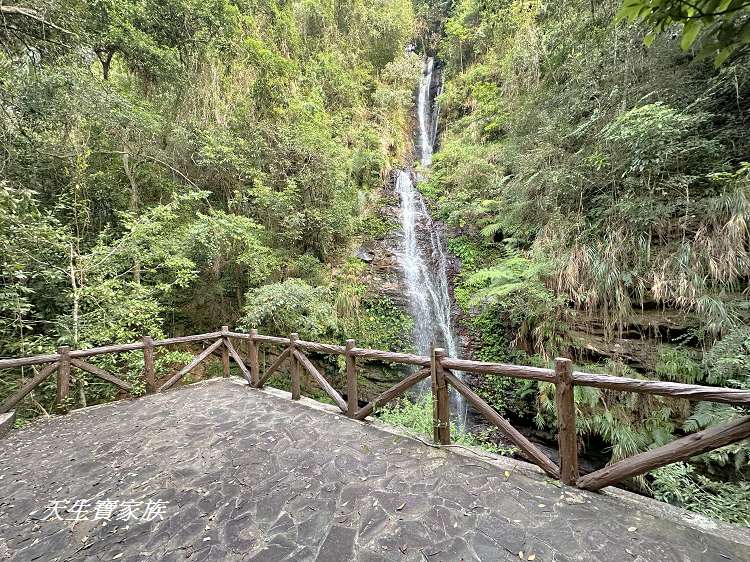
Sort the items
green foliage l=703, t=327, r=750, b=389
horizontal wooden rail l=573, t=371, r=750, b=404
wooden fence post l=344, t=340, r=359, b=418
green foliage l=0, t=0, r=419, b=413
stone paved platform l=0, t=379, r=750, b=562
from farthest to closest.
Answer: green foliage l=0, t=0, r=419, b=413
wooden fence post l=344, t=340, r=359, b=418
green foliage l=703, t=327, r=750, b=389
stone paved platform l=0, t=379, r=750, b=562
horizontal wooden rail l=573, t=371, r=750, b=404

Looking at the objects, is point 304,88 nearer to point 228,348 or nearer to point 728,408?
point 228,348

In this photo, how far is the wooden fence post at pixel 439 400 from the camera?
10.3 feet

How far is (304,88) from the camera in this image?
975cm

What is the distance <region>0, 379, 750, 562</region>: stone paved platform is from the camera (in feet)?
6.45

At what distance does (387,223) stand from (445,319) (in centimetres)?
396

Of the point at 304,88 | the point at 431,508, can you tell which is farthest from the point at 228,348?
the point at 304,88

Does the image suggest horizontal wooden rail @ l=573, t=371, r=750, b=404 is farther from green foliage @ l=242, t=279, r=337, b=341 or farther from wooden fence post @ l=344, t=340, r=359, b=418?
green foliage @ l=242, t=279, r=337, b=341

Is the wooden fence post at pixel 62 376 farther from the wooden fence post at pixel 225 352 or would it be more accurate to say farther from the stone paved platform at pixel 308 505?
the wooden fence post at pixel 225 352

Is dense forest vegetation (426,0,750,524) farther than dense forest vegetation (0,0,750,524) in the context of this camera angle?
No

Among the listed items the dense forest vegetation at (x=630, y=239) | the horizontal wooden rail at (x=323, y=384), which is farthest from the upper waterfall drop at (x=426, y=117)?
the horizontal wooden rail at (x=323, y=384)

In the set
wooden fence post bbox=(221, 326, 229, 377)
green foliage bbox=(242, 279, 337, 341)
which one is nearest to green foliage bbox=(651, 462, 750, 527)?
green foliage bbox=(242, 279, 337, 341)
